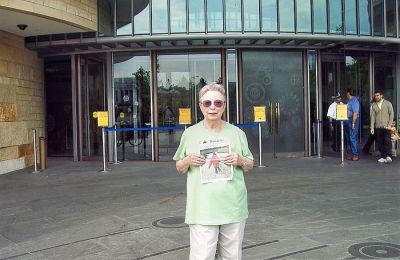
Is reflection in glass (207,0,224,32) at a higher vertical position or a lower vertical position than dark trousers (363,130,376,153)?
higher

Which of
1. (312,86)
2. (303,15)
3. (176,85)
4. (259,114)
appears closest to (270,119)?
(259,114)

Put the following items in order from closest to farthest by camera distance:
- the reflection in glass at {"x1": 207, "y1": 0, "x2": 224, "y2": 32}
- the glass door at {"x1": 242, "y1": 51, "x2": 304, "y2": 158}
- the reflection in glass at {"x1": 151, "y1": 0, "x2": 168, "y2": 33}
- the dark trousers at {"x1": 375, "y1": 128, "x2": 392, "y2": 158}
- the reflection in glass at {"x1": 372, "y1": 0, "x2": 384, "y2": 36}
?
the dark trousers at {"x1": 375, "y1": 128, "x2": 392, "y2": 158}, the reflection in glass at {"x1": 207, "y1": 0, "x2": 224, "y2": 32}, the reflection in glass at {"x1": 151, "y1": 0, "x2": 168, "y2": 33}, the reflection in glass at {"x1": 372, "y1": 0, "x2": 384, "y2": 36}, the glass door at {"x1": 242, "y1": 51, "x2": 304, "y2": 158}

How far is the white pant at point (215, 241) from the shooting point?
321 cm

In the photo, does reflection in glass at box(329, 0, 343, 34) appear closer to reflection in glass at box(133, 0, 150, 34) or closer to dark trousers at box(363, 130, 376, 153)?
dark trousers at box(363, 130, 376, 153)

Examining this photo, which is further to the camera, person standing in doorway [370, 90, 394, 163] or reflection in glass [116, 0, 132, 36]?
reflection in glass [116, 0, 132, 36]

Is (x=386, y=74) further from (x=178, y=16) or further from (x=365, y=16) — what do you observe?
(x=178, y=16)

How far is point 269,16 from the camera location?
41.4 feet

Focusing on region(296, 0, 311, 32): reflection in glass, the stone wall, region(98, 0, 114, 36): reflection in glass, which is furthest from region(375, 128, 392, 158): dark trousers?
the stone wall

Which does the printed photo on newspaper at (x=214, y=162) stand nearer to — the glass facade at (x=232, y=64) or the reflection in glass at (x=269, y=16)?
the glass facade at (x=232, y=64)

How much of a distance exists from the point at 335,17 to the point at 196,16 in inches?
162

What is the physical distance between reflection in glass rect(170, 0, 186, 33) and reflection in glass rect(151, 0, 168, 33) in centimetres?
18

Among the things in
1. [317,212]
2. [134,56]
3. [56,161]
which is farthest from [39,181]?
[317,212]

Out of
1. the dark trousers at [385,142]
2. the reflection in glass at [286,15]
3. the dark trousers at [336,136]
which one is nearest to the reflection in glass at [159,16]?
the reflection in glass at [286,15]

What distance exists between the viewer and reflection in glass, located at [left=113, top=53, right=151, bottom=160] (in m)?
13.4
